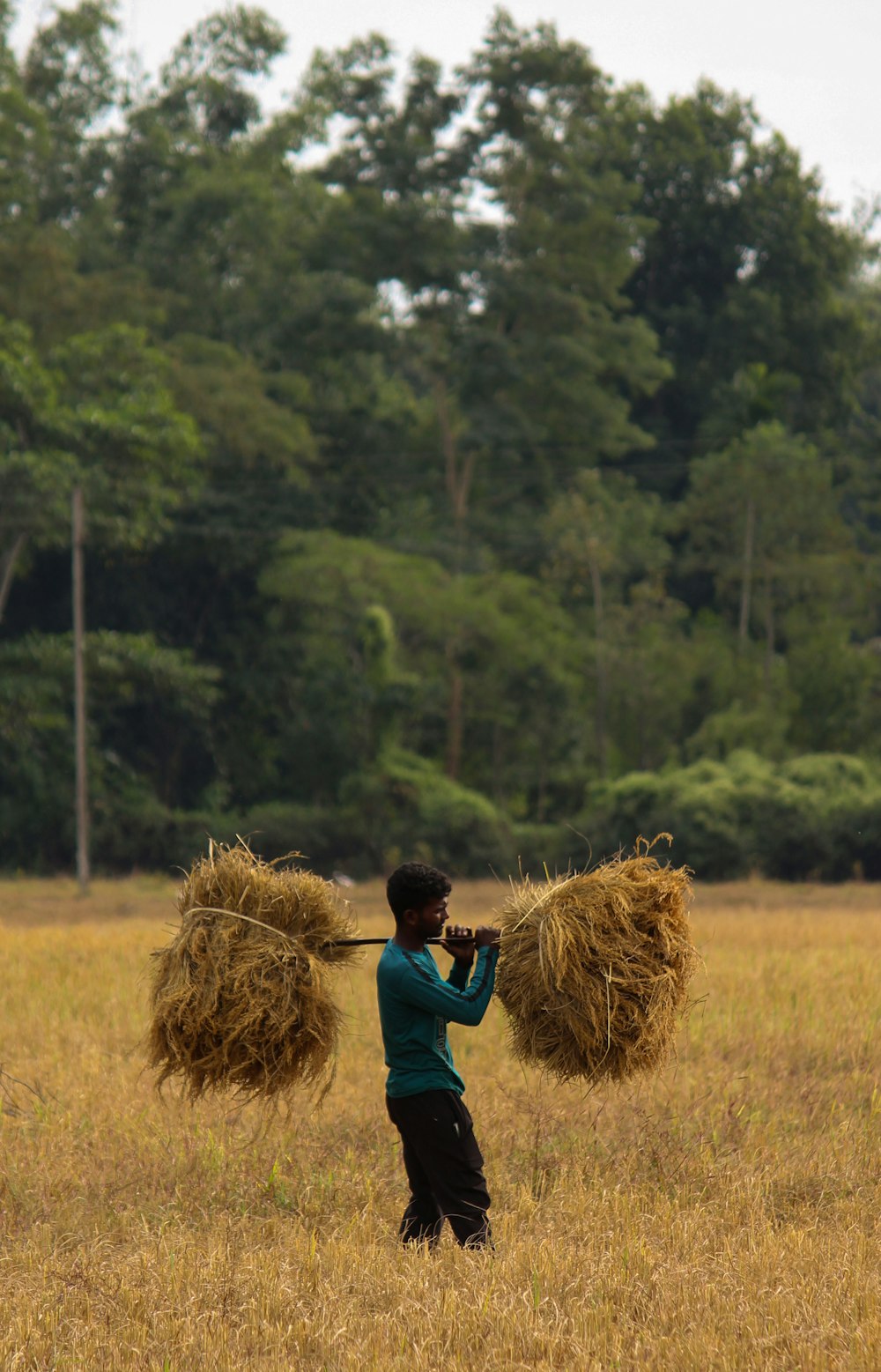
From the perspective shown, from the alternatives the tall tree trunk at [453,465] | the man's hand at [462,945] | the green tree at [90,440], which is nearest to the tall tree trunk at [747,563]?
the tall tree trunk at [453,465]

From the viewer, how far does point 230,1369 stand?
5.21 meters

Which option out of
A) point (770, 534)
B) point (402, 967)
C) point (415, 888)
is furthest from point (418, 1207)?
point (770, 534)

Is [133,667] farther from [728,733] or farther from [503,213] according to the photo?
[503,213]

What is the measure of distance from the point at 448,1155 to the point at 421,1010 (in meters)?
0.55

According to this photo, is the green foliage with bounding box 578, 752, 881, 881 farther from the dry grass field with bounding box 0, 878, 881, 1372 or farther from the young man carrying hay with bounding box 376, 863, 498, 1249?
the young man carrying hay with bounding box 376, 863, 498, 1249

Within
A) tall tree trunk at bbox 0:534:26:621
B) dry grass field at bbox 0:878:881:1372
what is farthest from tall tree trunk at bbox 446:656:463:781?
dry grass field at bbox 0:878:881:1372

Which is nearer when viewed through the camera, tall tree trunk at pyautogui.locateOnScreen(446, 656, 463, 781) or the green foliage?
the green foliage

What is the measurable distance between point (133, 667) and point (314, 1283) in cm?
3087

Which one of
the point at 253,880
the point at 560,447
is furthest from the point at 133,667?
the point at 253,880

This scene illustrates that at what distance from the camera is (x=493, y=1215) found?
705 cm

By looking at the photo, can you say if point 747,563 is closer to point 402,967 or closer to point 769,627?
point 769,627

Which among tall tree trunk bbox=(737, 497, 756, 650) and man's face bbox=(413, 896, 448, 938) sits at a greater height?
tall tree trunk bbox=(737, 497, 756, 650)

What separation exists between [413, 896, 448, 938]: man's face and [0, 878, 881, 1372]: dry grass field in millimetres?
1231

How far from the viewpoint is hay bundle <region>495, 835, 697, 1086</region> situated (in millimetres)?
6352
